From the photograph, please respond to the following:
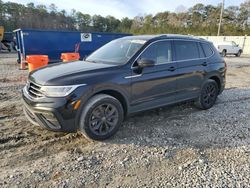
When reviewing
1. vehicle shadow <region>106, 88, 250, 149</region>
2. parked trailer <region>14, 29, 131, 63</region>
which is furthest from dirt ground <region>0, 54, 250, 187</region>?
parked trailer <region>14, 29, 131, 63</region>

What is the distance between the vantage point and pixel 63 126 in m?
3.59

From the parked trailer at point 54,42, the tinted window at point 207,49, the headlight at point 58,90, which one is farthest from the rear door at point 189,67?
the parked trailer at point 54,42

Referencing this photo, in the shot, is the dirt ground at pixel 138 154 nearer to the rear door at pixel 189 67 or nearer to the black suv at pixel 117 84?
the black suv at pixel 117 84

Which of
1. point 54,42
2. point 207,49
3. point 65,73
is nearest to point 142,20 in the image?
point 54,42

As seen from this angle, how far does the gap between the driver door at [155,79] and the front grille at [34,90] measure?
1560 mm

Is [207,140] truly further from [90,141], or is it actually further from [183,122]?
[90,141]

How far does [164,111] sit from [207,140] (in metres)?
1.53

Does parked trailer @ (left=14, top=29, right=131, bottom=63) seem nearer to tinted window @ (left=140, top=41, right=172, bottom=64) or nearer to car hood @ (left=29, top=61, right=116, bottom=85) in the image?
car hood @ (left=29, top=61, right=116, bottom=85)

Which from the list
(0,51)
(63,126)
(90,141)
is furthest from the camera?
(0,51)

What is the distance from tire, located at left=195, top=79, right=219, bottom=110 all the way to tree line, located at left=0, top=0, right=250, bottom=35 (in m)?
38.8

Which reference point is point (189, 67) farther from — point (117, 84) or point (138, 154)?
point (138, 154)

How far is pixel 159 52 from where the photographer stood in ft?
15.3

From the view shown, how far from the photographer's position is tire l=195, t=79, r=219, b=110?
5.63 meters

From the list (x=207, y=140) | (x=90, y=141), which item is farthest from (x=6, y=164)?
(x=207, y=140)
